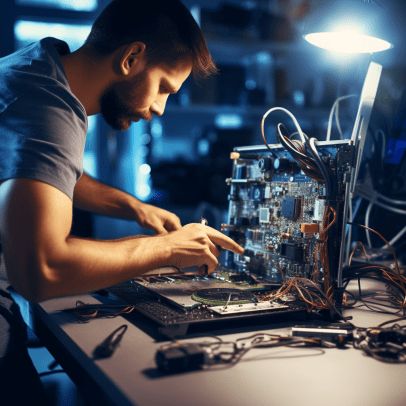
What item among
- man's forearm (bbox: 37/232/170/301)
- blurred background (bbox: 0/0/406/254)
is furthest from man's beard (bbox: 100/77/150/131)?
blurred background (bbox: 0/0/406/254)

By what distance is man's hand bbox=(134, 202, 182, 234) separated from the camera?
1449 millimetres

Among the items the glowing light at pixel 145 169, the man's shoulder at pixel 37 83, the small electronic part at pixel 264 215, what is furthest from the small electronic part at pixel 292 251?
the glowing light at pixel 145 169

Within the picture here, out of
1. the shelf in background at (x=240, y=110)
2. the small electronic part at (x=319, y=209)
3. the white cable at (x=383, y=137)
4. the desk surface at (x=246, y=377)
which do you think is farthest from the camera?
the shelf in background at (x=240, y=110)

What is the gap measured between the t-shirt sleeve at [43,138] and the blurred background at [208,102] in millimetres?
2057

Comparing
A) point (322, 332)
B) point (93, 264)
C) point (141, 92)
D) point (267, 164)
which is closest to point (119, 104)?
point (141, 92)

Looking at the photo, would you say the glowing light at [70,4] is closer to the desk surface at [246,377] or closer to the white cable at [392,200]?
the white cable at [392,200]

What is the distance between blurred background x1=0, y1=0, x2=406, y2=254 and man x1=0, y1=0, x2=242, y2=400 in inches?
69.8

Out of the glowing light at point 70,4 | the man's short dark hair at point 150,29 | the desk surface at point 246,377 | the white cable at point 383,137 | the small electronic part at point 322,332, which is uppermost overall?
the glowing light at point 70,4

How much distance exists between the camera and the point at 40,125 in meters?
0.95

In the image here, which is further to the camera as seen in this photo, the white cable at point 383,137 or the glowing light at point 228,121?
the glowing light at point 228,121

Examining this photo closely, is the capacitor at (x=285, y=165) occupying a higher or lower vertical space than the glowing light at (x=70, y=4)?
lower

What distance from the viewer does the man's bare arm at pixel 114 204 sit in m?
1.48

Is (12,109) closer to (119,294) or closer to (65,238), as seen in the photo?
(65,238)

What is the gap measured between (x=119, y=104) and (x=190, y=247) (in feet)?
1.51
